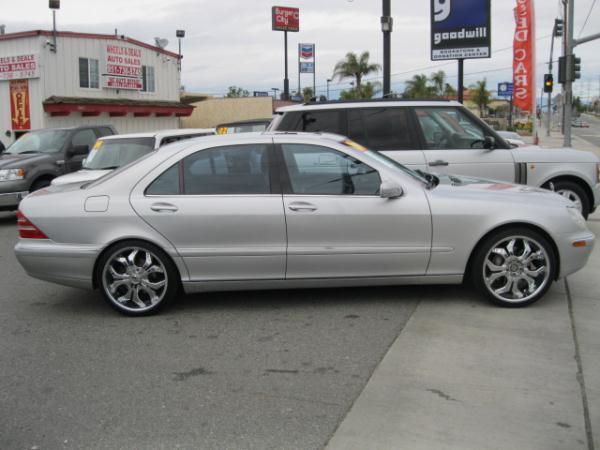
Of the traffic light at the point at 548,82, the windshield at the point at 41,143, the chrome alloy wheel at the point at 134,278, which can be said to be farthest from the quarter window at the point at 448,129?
the traffic light at the point at 548,82

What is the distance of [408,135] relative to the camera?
339 inches

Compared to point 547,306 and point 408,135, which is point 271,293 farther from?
point 408,135

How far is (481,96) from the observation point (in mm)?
82062

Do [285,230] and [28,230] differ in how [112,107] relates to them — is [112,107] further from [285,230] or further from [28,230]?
[285,230]

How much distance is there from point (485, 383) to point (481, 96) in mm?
82090

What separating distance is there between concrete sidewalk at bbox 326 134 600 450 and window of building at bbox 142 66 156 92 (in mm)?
29078

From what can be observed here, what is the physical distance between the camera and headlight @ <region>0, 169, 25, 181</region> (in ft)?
39.0

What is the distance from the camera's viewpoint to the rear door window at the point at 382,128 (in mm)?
8602

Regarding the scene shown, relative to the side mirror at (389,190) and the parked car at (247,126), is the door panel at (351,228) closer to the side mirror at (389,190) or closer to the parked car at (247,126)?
the side mirror at (389,190)

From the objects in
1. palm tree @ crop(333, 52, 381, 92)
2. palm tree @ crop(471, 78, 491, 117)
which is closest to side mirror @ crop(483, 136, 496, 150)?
palm tree @ crop(333, 52, 381, 92)

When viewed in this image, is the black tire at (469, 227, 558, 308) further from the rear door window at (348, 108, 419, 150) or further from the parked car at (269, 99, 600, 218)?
the rear door window at (348, 108, 419, 150)

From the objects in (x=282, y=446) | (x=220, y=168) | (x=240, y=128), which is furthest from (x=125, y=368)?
(x=240, y=128)

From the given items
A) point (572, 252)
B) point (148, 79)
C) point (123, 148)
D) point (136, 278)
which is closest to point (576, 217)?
point (572, 252)

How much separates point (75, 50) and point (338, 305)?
993 inches
